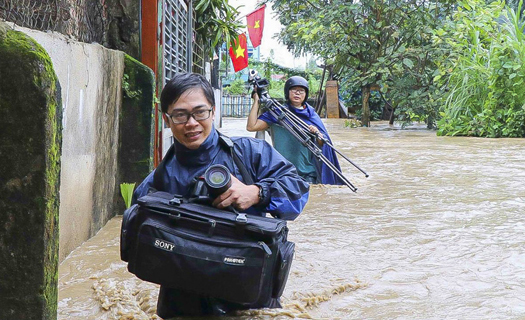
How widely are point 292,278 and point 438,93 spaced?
14.6m

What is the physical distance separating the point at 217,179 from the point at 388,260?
2.38 m

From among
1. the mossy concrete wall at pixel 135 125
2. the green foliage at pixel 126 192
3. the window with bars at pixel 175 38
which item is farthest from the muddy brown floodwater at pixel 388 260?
the window with bars at pixel 175 38

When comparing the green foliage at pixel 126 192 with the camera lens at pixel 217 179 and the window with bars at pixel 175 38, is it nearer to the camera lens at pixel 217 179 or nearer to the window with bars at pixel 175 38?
the window with bars at pixel 175 38

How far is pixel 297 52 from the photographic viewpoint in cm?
2844

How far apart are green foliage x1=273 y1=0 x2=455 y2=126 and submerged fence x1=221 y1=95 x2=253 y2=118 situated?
38.0 feet

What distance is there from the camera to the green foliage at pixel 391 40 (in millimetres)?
18312

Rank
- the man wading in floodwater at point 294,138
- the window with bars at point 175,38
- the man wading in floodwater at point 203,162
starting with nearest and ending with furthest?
the man wading in floodwater at point 203,162 → the man wading in floodwater at point 294,138 → the window with bars at point 175,38

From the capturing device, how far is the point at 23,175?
216 centimetres

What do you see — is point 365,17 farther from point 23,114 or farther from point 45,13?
point 23,114

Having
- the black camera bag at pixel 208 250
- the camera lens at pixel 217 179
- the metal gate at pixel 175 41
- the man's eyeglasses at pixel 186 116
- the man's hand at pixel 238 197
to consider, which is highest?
the metal gate at pixel 175 41

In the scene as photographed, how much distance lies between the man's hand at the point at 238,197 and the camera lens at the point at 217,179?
3 cm

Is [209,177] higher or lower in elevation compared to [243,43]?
lower

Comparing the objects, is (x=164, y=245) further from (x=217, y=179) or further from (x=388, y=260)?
(x=388, y=260)

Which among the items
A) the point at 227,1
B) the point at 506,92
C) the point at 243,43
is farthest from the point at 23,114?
the point at 243,43
